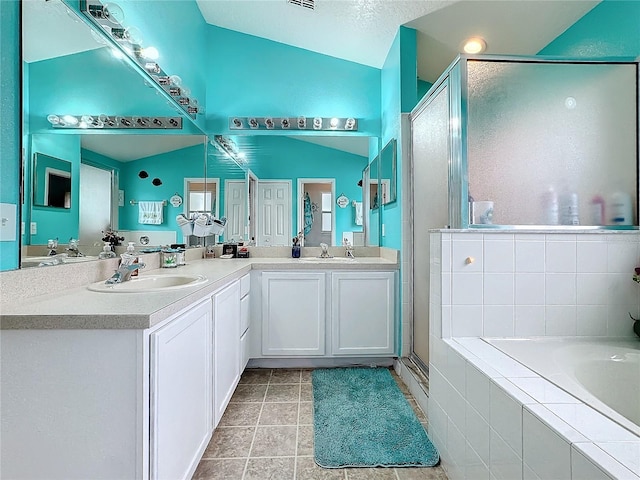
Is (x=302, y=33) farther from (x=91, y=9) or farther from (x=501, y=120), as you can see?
(x=501, y=120)

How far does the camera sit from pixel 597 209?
1.58 meters

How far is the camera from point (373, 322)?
2.44 meters

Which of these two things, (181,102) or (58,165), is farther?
(181,102)

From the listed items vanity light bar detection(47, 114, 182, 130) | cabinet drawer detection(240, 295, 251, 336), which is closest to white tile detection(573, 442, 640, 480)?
cabinet drawer detection(240, 295, 251, 336)

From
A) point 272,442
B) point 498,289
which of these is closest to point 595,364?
point 498,289

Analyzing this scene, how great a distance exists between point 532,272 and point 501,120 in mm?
764

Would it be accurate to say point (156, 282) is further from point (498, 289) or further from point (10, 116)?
point (498, 289)

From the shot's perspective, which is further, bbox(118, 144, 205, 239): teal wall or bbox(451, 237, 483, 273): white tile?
bbox(118, 144, 205, 239): teal wall

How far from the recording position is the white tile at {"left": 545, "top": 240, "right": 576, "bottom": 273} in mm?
1525

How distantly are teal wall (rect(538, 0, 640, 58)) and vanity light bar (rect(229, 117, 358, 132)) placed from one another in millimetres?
1576

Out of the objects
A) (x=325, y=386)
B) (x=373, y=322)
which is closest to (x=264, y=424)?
(x=325, y=386)

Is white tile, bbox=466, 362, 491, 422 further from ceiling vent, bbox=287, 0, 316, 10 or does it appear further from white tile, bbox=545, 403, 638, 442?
ceiling vent, bbox=287, 0, 316, 10

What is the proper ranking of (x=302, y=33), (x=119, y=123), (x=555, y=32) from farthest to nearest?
1. (x=302, y=33)
2. (x=555, y=32)
3. (x=119, y=123)

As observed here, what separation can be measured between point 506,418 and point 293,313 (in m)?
1.62
